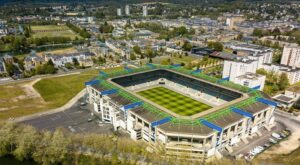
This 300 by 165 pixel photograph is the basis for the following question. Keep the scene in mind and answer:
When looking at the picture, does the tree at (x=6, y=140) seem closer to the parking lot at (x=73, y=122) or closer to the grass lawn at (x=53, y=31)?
the parking lot at (x=73, y=122)

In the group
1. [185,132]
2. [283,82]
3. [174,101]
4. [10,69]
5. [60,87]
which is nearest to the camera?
[185,132]

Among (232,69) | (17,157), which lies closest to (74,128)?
(17,157)

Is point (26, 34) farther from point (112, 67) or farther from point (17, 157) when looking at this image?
point (17, 157)

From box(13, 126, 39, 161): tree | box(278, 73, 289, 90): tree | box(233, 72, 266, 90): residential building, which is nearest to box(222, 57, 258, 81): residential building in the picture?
box(233, 72, 266, 90): residential building

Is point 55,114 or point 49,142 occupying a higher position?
point 49,142

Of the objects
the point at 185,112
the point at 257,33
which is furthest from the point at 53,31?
the point at 185,112

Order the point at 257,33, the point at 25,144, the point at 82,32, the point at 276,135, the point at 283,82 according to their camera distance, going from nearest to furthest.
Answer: the point at 25,144 → the point at 276,135 → the point at 283,82 → the point at 257,33 → the point at 82,32

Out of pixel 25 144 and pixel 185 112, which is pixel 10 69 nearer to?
pixel 25 144
